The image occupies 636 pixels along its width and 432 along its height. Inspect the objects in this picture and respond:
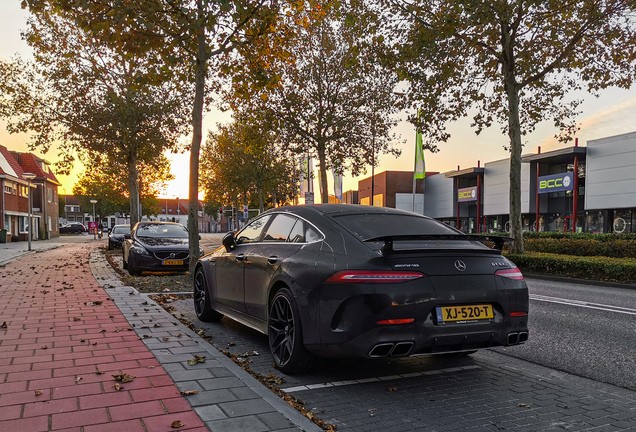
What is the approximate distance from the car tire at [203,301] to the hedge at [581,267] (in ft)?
33.6

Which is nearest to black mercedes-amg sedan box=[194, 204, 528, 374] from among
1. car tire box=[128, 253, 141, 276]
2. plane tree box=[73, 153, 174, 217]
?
car tire box=[128, 253, 141, 276]

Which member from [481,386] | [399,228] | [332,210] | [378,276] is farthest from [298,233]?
[481,386]

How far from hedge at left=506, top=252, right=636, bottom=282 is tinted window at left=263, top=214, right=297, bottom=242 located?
34.0 feet

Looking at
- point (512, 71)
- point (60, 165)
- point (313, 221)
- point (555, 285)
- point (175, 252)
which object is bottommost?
point (555, 285)

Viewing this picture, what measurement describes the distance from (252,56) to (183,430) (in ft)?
35.8

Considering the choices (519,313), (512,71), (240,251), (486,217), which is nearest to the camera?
(519,313)

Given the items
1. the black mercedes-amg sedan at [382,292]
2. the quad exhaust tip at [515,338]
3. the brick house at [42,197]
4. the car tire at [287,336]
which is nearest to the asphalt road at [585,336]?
the quad exhaust tip at [515,338]

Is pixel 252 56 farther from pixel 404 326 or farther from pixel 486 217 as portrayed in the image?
A: pixel 486 217

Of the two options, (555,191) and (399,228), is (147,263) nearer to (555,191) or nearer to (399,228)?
(399,228)

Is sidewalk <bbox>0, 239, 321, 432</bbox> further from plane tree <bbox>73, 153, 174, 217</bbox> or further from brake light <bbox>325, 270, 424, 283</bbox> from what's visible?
plane tree <bbox>73, 153, 174, 217</bbox>

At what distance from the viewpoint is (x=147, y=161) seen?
86.1 feet

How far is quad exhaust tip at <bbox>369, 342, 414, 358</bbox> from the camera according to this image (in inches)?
146

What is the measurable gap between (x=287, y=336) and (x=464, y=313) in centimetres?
152

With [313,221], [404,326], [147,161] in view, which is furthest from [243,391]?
[147,161]
